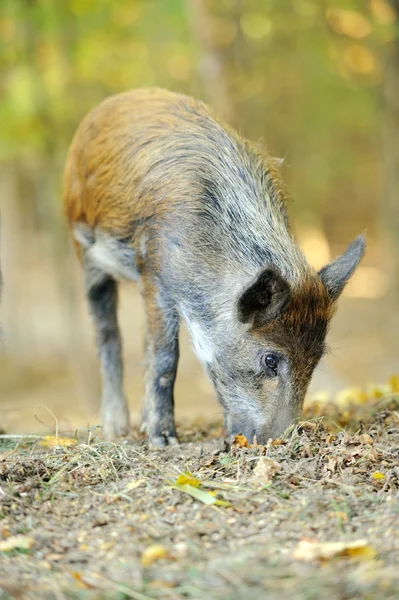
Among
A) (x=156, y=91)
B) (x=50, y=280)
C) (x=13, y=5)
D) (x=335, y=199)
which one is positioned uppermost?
(x=13, y=5)

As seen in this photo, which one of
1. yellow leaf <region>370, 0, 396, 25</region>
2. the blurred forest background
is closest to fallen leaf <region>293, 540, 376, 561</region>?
the blurred forest background

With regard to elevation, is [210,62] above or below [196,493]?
above

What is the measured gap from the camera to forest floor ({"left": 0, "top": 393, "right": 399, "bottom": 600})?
3.16 meters

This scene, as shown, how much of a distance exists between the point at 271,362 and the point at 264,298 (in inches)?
17.4

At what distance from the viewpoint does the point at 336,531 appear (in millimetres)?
3611

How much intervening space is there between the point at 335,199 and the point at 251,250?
97.7 feet

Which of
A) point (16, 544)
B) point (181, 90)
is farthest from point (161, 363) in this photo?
point (181, 90)

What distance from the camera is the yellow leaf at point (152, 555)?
338 cm

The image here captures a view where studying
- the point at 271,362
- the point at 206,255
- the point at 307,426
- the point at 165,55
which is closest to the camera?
the point at 307,426

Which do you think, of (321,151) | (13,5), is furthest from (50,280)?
(13,5)

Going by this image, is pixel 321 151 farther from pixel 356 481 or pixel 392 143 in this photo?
pixel 356 481

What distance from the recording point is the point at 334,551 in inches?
130

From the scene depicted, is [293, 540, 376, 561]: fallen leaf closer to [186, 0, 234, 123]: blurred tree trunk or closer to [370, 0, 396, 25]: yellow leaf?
[370, 0, 396, 25]: yellow leaf

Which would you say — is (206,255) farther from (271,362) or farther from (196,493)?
(196,493)
